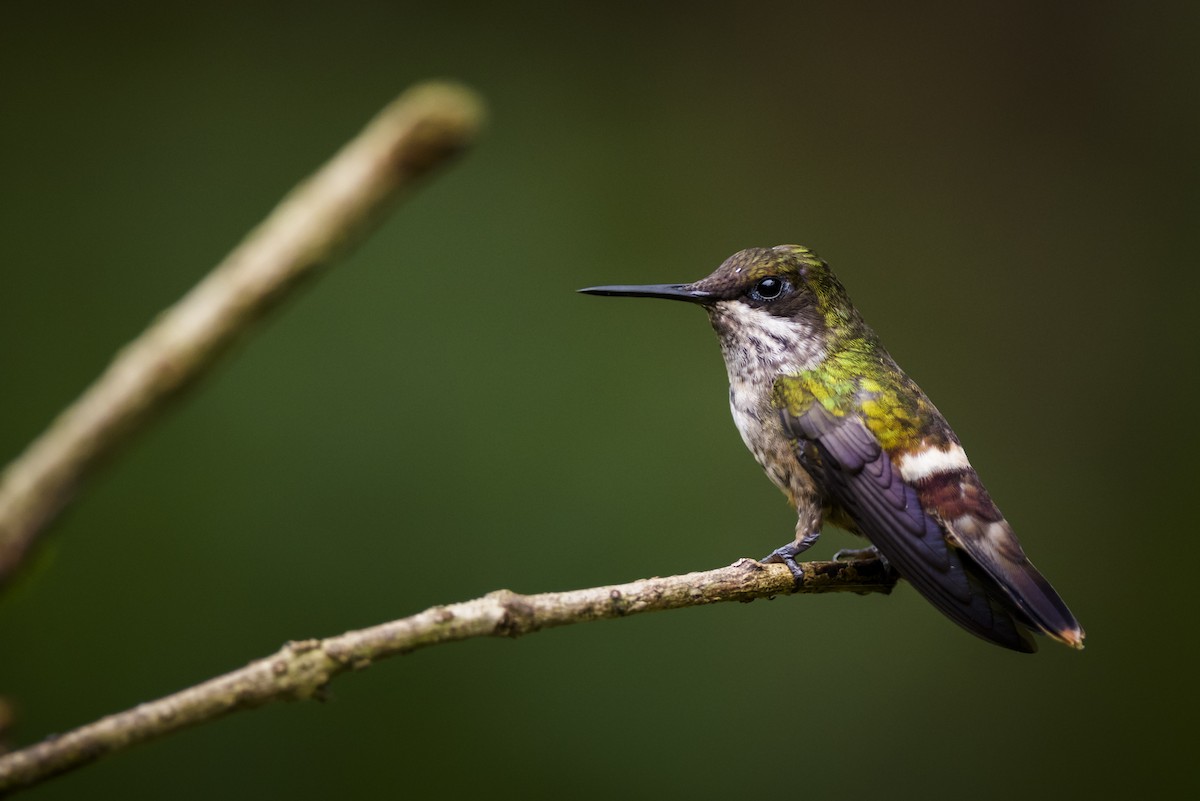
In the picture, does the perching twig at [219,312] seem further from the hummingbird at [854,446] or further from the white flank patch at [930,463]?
the white flank patch at [930,463]

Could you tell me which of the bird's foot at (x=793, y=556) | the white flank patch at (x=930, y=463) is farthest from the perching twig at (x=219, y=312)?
the white flank patch at (x=930, y=463)

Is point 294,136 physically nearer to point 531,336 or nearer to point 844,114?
point 531,336

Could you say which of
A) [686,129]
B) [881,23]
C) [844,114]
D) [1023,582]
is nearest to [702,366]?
[686,129]

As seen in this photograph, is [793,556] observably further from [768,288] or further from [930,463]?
[768,288]

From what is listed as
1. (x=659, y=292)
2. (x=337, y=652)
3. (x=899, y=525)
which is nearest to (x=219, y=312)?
(x=337, y=652)

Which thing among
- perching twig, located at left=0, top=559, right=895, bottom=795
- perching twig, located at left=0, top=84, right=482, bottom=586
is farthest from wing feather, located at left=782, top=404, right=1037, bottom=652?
perching twig, located at left=0, top=84, right=482, bottom=586
